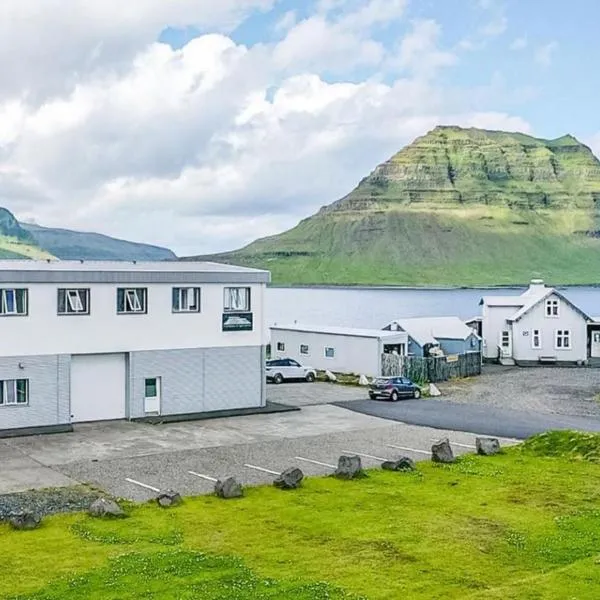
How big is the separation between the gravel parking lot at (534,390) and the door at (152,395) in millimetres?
16232

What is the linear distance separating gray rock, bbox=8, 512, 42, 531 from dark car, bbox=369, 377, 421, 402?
27.4 m

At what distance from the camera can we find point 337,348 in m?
55.3

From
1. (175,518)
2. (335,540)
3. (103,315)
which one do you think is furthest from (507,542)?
(103,315)

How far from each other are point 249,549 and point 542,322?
51.0 metres

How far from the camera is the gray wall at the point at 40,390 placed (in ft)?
115

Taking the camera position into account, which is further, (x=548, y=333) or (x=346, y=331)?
(x=548, y=333)

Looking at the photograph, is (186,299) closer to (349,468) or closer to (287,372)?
(287,372)

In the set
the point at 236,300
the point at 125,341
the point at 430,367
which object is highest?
the point at 236,300

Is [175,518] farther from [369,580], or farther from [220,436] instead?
[220,436]

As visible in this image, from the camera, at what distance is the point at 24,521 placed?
65.4ft

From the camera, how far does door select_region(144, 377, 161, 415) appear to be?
38938 millimetres

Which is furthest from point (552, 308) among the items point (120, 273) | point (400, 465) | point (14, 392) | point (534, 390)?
point (14, 392)

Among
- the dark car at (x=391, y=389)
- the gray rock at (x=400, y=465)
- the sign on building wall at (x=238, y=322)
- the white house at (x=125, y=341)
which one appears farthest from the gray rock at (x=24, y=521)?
the dark car at (x=391, y=389)

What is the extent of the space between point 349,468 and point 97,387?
639 inches
